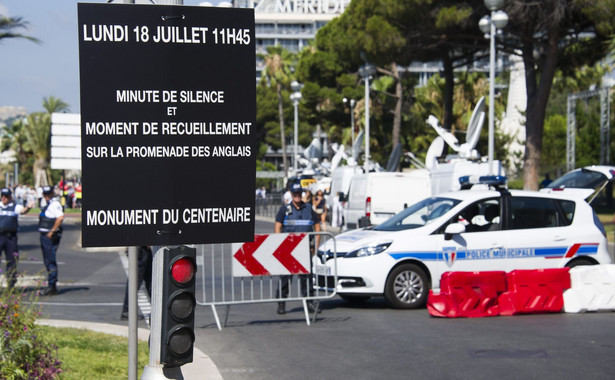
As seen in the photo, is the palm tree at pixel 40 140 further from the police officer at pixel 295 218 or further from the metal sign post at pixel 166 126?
the metal sign post at pixel 166 126

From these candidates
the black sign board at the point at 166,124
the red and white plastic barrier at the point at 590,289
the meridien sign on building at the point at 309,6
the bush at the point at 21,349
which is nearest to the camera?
the black sign board at the point at 166,124

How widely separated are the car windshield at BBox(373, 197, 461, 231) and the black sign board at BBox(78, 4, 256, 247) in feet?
27.2

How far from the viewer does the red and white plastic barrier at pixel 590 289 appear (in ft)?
40.8

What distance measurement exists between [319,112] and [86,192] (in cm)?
6025

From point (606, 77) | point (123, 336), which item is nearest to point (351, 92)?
point (606, 77)

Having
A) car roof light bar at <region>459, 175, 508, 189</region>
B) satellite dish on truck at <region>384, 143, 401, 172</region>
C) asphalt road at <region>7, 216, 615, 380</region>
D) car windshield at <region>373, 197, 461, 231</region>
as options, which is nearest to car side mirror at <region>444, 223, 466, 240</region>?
car windshield at <region>373, 197, 461, 231</region>

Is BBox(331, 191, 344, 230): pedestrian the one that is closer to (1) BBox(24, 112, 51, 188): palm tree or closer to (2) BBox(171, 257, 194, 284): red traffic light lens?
(2) BBox(171, 257, 194, 284): red traffic light lens

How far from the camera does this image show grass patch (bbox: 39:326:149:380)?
8039mm

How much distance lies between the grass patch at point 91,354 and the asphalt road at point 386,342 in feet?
2.31

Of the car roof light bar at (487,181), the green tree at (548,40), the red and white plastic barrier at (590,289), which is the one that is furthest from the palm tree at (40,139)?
the red and white plastic barrier at (590,289)

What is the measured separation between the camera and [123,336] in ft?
33.3

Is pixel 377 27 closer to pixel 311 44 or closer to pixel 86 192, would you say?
pixel 86 192

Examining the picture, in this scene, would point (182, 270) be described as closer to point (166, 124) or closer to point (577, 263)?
point (166, 124)

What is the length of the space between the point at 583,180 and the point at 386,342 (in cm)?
1434
